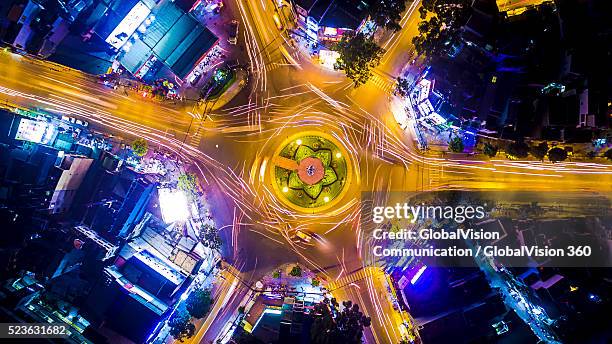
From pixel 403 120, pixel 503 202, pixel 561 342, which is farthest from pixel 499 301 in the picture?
pixel 403 120

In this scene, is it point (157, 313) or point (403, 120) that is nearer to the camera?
point (157, 313)

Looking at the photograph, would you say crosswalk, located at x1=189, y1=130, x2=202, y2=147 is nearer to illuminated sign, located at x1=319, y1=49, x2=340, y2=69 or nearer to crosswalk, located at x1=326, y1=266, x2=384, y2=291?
illuminated sign, located at x1=319, y1=49, x2=340, y2=69

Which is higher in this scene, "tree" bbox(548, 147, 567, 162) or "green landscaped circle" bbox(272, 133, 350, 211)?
"tree" bbox(548, 147, 567, 162)

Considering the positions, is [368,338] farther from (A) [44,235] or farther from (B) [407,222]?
(A) [44,235]

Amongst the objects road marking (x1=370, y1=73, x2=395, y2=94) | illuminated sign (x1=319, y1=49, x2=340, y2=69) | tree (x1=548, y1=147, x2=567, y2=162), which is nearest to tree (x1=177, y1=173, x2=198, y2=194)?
illuminated sign (x1=319, y1=49, x2=340, y2=69)

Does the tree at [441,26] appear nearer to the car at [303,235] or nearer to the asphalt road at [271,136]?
the asphalt road at [271,136]

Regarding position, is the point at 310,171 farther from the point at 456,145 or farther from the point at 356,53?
the point at 456,145

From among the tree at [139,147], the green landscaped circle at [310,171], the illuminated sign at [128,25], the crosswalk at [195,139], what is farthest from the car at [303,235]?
the illuminated sign at [128,25]
